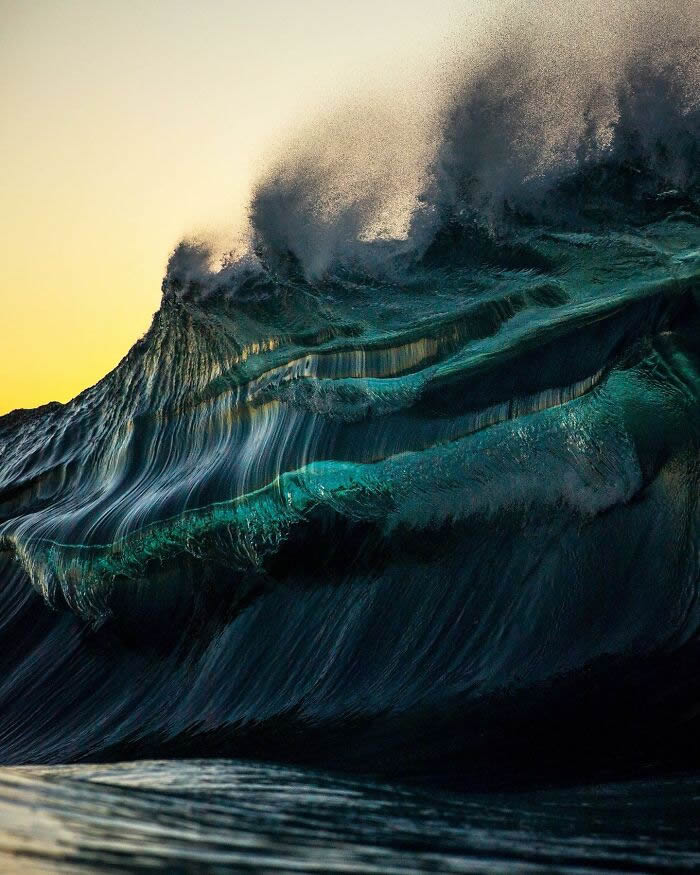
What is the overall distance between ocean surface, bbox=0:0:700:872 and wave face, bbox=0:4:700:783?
1cm

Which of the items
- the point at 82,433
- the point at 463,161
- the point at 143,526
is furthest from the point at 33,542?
the point at 463,161

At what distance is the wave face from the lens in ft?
7.18

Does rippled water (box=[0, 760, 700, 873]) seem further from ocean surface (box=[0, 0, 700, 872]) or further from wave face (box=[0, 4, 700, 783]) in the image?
wave face (box=[0, 4, 700, 783])

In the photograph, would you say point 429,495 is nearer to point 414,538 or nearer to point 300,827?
point 414,538

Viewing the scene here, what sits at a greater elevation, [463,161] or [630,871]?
[463,161]

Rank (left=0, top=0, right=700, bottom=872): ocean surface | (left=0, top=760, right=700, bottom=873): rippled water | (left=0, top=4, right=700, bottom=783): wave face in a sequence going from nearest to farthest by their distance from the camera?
(left=0, top=760, right=700, bottom=873): rippled water < (left=0, top=0, right=700, bottom=872): ocean surface < (left=0, top=4, right=700, bottom=783): wave face

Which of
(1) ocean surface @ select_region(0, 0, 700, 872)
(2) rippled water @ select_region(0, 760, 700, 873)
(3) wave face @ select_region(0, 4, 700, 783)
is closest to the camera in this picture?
(2) rippled water @ select_region(0, 760, 700, 873)

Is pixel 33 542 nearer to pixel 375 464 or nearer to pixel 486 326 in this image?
pixel 375 464

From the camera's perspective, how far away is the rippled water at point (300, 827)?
82 centimetres

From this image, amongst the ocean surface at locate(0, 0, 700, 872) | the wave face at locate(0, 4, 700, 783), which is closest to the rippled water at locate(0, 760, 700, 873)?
the ocean surface at locate(0, 0, 700, 872)

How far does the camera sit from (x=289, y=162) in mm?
4242

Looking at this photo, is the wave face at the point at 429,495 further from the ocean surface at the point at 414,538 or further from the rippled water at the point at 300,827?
the rippled water at the point at 300,827

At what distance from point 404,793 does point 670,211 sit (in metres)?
2.38

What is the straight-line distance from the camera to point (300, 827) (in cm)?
96
